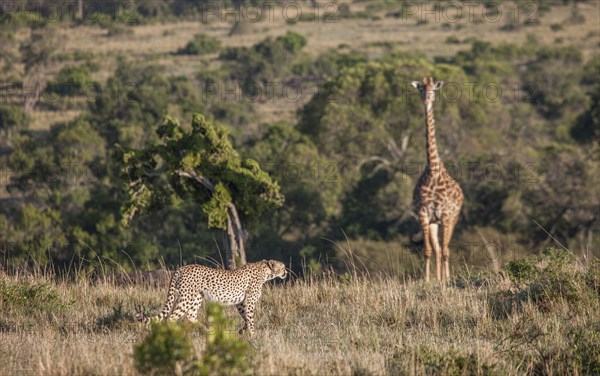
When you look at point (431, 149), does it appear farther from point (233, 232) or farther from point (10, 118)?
point (10, 118)

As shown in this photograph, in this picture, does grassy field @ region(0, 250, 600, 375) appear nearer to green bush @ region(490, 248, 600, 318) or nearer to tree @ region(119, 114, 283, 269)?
green bush @ region(490, 248, 600, 318)

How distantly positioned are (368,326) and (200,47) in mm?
64130

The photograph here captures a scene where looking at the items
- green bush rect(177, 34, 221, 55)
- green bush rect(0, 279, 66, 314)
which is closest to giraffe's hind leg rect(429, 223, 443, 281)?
green bush rect(0, 279, 66, 314)

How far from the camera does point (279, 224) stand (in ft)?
94.8

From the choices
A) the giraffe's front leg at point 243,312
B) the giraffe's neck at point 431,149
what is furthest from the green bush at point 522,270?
the giraffe's neck at point 431,149

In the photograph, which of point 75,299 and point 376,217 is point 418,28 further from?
point 75,299

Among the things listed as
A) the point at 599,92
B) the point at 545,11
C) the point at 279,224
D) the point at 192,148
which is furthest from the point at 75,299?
the point at 545,11

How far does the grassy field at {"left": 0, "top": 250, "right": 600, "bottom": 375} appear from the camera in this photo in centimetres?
766

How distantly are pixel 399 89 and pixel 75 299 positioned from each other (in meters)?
27.9

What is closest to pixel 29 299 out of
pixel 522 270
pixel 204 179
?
pixel 522 270

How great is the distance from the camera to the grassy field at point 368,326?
25.1ft

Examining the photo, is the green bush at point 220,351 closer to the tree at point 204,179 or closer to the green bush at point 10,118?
the tree at point 204,179

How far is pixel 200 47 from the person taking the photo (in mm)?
71938

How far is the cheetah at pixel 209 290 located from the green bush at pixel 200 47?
208 feet
